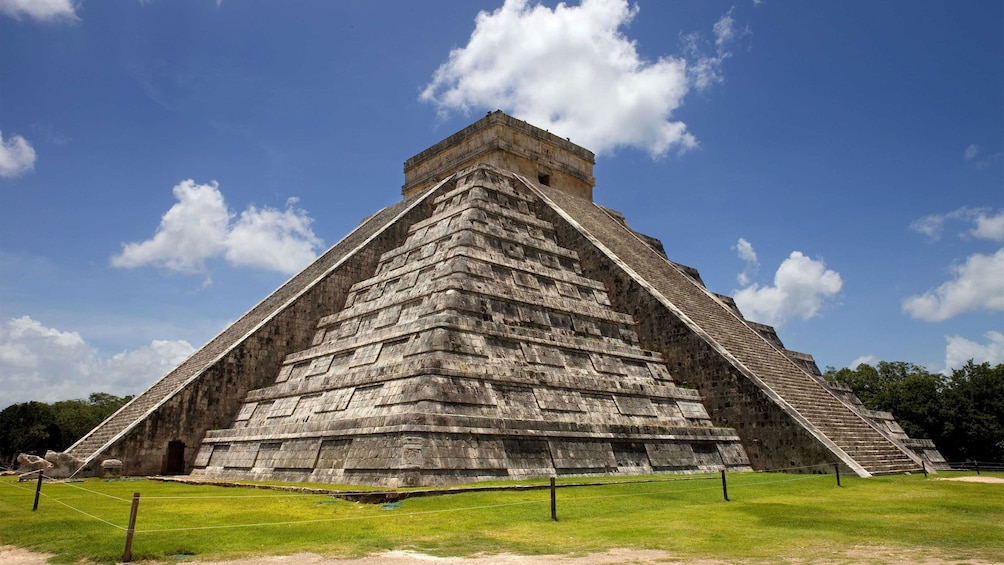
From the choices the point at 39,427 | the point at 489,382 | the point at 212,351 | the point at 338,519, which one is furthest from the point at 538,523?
the point at 39,427

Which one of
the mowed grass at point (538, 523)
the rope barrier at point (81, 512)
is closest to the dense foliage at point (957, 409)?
the mowed grass at point (538, 523)

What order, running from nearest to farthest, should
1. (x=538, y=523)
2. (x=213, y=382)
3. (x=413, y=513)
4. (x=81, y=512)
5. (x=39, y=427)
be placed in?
(x=538, y=523)
(x=413, y=513)
(x=81, y=512)
(x=213, y=382)
(x=39, y=427)

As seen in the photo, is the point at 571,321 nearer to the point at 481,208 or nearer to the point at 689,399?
the point at 689,399

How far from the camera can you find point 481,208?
19.6 meters

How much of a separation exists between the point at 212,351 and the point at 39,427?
29618 millimetres

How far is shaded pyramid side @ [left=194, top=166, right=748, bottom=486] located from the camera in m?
12.1

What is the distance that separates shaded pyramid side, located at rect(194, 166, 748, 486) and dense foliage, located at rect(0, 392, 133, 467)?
111 ft

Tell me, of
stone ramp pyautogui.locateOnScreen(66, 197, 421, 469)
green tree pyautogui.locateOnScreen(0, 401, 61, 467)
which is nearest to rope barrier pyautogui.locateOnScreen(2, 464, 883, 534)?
stone ramp pyautogui.locateOnScreen(66, 197, 421, 469)

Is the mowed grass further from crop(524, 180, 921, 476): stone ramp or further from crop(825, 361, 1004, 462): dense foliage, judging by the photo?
crop(825, 361, 1004, 462): dense foliage

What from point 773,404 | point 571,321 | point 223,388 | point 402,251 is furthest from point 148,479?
point 773,404

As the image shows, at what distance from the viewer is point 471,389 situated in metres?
12.9

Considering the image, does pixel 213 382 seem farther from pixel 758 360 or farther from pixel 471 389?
pixel 758 360

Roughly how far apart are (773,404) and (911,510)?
19.2 ft

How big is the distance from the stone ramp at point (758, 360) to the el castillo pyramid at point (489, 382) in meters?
0.08
